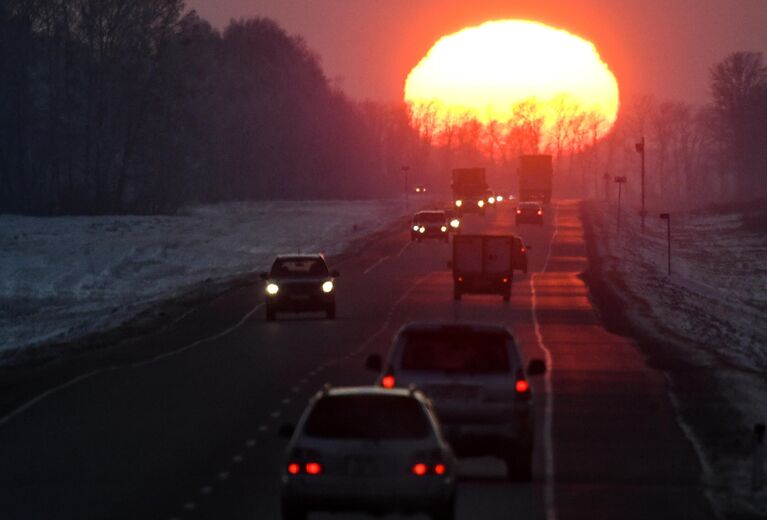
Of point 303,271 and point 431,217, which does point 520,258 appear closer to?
point 303,271

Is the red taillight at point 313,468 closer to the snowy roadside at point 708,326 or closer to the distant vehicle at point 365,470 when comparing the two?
the distant vehicle at point 365,470

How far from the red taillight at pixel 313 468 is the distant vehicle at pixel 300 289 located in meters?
34.9

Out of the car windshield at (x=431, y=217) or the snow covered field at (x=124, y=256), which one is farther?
the car windshield at (x=431, y=217)

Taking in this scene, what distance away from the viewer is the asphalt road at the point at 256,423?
21.0 meters

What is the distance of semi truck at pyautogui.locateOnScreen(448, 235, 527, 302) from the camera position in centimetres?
6222

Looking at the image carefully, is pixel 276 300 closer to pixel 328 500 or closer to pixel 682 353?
pixel 682 353

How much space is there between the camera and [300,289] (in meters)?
51.8

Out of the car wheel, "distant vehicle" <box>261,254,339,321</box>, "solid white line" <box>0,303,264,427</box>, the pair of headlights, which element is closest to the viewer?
the car wheel

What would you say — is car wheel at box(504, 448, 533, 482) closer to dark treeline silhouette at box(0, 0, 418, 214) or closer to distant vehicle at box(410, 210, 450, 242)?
distant vehicle at box(410, 210, 450, 242)

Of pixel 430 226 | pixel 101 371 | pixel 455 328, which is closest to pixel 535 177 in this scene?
pixel 430 226

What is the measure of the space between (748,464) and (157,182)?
11435 centimetres

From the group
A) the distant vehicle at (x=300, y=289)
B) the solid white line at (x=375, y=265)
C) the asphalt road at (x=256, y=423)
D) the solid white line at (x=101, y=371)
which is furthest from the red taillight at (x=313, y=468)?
the solid white line at (x=375, y=265)

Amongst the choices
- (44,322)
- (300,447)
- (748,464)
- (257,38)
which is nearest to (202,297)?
(44,322)

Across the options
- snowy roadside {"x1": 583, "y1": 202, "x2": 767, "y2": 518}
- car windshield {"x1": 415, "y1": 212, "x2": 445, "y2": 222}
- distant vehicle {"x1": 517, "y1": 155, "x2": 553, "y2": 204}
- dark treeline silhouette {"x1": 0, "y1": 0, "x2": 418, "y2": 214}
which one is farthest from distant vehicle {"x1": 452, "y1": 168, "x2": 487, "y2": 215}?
car windshield {"x1": 415, "y1": 212, "x2": 445, "y2": 222}
